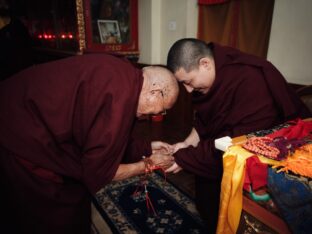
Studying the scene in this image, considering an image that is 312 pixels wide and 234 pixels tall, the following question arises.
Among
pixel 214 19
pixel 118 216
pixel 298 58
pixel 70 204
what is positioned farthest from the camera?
pixel 214 19

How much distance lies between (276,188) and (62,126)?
0.82 m

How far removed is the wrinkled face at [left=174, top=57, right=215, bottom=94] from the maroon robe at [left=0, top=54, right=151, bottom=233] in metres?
0.51

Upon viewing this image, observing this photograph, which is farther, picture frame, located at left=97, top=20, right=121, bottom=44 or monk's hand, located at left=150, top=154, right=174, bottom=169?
picture frame, located at left=97, top=20, right=121, bottom=44

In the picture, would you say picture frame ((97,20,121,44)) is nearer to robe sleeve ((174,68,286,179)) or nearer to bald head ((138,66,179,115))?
robe sleeve ((174,68,286,179))

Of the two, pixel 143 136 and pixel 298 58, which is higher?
pixel 298 58

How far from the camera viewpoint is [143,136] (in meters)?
3.86

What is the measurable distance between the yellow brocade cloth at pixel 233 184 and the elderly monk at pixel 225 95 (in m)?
0.43

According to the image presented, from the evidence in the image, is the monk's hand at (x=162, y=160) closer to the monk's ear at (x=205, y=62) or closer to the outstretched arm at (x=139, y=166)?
the outstretched arm at (x=139, y=166)

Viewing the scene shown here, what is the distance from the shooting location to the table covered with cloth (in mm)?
805

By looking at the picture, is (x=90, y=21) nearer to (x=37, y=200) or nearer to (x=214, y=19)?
(x=214, y=19)

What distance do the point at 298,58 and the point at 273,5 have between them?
0.71m

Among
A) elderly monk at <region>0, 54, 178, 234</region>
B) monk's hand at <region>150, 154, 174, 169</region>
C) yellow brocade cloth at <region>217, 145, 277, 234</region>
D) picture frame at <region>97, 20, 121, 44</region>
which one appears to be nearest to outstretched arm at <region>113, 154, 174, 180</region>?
monk's hand at <region>150, 154, 174, 169</region>

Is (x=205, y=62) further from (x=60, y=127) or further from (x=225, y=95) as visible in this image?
(x=60, y=127)

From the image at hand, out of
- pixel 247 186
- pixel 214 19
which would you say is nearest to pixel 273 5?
pixel 214 19
